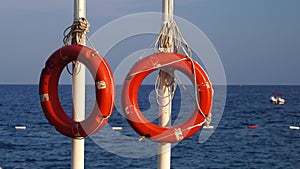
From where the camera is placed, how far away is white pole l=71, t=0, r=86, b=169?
5.09 m

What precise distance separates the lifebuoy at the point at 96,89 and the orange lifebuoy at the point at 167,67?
0.21 m

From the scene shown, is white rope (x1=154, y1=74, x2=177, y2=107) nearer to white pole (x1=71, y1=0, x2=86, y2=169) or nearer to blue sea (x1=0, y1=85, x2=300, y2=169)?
white pole (x1=71, y1=0, x2=86, y2=169)

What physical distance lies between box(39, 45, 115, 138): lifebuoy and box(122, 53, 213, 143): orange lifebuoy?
211 mm

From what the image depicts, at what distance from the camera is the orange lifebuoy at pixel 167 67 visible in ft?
16.7

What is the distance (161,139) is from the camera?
5086 mm

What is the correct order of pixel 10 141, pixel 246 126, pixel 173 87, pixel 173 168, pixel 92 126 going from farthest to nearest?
pixel 246 126 → pixel 10 141 → pixel 173 168 → pixel 173 87 → pixel 92 126

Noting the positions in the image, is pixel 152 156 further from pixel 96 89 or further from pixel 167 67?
pixel 96 89

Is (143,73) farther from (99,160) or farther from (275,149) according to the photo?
(275,149)

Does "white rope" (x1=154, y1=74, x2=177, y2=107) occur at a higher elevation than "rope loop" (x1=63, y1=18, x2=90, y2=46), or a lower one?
lower

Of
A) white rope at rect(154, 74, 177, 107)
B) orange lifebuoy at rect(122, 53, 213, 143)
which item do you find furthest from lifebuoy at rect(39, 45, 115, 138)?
white rope at rect(154, 74, 177, 107)

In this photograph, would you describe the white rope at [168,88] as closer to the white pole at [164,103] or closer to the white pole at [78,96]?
the white pole at [164,103]

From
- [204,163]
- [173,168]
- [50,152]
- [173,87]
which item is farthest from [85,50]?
[50,152]

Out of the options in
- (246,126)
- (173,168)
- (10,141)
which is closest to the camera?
(173,168)

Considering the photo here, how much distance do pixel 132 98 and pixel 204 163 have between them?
14.4 metres
